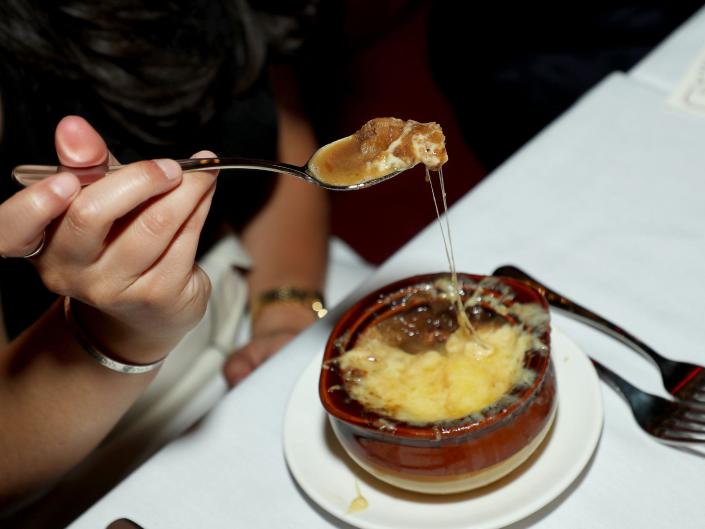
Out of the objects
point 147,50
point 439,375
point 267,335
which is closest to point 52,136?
point 147,50

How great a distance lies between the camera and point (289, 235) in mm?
1499

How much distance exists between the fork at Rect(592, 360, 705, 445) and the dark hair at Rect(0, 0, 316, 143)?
0.79m

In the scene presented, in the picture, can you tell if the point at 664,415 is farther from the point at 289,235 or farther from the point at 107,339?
the point at 289,235

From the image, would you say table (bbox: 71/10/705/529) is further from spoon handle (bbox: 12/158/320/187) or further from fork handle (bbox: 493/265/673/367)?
spoon handle (bbox: 12/158/320/187)

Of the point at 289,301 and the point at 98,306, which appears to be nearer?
the point at 98,306

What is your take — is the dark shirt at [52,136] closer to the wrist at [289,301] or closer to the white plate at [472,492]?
the wrist at [289,301]

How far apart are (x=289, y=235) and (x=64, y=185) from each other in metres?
0.84

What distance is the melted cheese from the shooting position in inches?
27.8

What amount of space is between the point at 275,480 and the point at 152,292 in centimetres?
22

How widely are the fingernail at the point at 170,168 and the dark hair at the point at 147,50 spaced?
52 centimetres

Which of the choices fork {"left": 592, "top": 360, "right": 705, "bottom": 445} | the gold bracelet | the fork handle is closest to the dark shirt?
the gold bracelet

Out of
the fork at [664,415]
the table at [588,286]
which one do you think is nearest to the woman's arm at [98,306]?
the table at [588,286]

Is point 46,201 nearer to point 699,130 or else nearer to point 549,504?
point 549,504

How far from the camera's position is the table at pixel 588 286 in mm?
729
